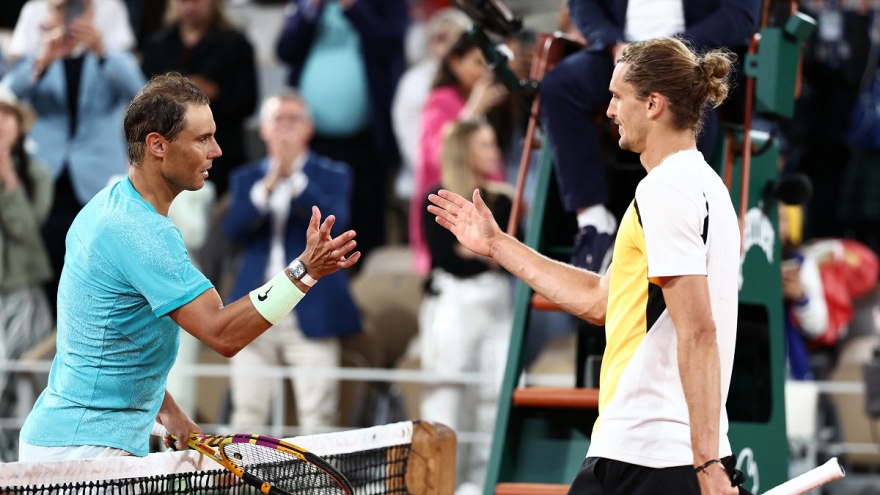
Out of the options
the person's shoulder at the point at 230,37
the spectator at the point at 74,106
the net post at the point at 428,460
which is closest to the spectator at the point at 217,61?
the person's shoulder at the point at 230,37

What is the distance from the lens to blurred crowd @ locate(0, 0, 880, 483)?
7816 mm

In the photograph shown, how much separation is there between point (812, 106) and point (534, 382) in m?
3.07

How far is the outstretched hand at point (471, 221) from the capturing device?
3.78 meters

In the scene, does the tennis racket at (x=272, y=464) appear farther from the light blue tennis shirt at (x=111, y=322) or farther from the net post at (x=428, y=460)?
the net post at (x=428, y=460)

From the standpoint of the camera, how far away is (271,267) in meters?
7.92

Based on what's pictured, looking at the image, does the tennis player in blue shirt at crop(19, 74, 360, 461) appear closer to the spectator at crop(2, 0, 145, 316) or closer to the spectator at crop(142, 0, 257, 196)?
the spectator at crop(2, 0, 145, 316)

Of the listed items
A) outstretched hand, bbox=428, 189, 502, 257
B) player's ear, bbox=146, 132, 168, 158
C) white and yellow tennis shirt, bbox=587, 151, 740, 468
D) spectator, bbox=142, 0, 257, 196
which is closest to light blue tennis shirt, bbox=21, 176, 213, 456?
player's ear, bbox=146, 132, 168, 158

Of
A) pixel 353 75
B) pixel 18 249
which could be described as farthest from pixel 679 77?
pixel 353 75

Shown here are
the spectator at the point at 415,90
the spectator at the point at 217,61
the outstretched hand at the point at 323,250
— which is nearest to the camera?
the outstretched hand at the point at 323,250

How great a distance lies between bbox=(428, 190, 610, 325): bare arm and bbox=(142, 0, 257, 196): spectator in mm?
5405

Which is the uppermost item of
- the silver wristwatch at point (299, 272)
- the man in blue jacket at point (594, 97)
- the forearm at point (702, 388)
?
the man in blue jacket at point (594, 97)

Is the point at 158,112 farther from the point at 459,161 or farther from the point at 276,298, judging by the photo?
the point at 459,161

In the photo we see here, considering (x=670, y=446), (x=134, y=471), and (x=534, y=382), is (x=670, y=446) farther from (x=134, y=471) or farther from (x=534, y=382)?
(x=534, y=382)

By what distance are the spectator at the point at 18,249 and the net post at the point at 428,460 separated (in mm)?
4554
